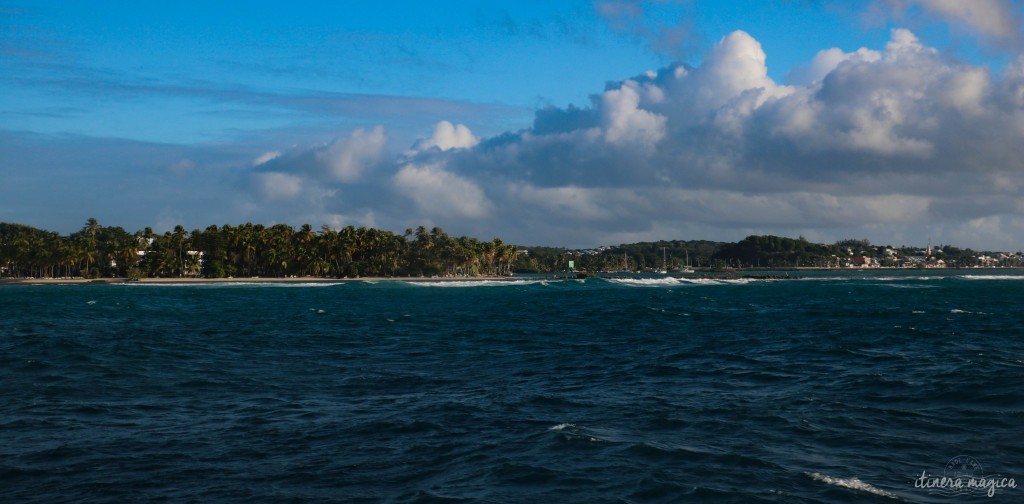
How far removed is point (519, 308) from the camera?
8262 cm

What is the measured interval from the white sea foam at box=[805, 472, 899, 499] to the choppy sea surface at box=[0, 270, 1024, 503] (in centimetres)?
8

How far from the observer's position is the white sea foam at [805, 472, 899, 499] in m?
15.4

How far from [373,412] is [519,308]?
59.1 metres

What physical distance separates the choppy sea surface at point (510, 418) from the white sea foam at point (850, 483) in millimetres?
79

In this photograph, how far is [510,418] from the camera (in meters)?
22.8

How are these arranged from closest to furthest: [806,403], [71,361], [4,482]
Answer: [4,482]
[806,403]
[71,361]

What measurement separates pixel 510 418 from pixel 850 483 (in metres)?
9.68

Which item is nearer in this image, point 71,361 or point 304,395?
point 304,395

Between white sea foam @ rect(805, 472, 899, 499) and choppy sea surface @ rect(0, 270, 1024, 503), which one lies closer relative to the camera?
white sea foam @ rect(805, 472, 899, 499)

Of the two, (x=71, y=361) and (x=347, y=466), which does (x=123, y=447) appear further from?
(x=71, y=361)

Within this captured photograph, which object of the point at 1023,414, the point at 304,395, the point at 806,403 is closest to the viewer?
the point at 1023,414

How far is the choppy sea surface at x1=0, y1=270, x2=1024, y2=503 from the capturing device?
16.0 m

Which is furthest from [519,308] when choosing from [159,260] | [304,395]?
[159,260]

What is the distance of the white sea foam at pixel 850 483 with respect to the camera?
50.5 feet
